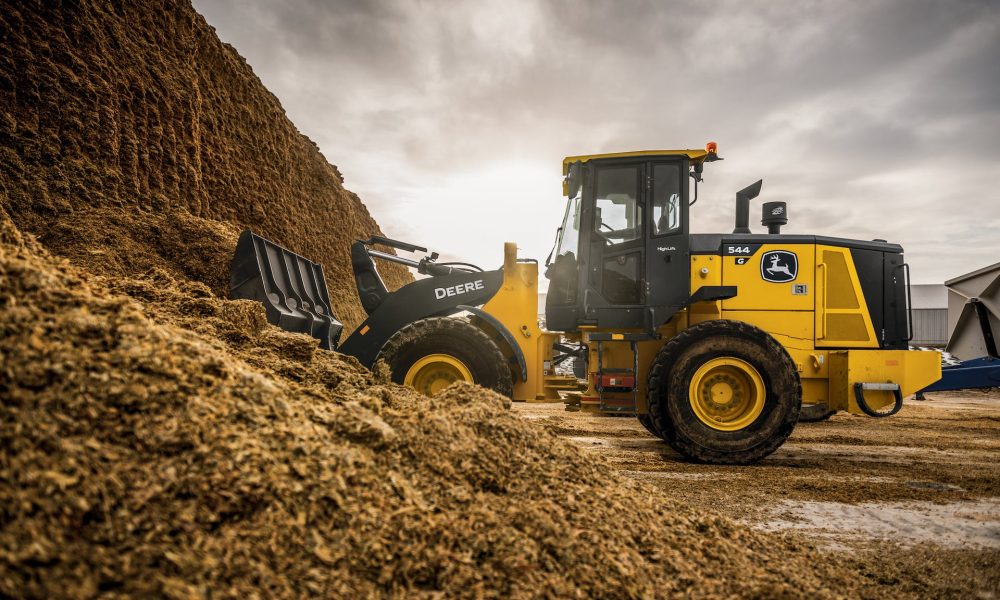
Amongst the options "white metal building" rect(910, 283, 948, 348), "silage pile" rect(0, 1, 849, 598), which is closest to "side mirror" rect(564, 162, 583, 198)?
"silage pile" rect(0, 1, 849, 598)

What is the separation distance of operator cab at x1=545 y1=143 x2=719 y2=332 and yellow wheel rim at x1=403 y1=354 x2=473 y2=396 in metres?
1.05

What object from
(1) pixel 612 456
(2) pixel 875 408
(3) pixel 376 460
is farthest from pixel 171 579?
(2) pixel 875 408

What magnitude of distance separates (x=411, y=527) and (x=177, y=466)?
0.77 metres

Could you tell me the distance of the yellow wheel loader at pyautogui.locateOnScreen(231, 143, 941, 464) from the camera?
15.8ft

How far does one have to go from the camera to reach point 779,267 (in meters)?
5.34

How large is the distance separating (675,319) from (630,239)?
0.92 m

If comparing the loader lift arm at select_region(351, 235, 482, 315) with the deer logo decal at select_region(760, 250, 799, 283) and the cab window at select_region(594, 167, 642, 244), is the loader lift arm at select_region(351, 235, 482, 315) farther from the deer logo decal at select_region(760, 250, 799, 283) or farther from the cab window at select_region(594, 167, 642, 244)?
the deer logo decal at select_region(760, 250, 799, 283)

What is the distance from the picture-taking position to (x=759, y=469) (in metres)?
4.62

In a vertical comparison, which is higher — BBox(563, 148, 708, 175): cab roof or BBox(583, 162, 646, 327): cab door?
BBox(563, 148, 708, 175): cab roof

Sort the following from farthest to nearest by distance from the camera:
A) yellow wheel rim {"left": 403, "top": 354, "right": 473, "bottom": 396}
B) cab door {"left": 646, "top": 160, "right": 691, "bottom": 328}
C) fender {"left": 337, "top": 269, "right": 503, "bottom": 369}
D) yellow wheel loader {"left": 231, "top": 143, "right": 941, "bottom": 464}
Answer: fender {"left": 337, "top": 269, "right": 503, "bottom": 369} < yellow wheel rim {"left": 403, "top": 354, "right": 473, "bottom": 396} < cab door {"left": 646, "top": 160, "right": 691, "bottom": 328} < yellow wheel loader {"left": 231, "top": 143, "right": 941, "bottom": 464}

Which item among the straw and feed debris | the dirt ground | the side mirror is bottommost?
the dirt ground

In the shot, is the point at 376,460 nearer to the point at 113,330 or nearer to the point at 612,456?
the point at 113,330

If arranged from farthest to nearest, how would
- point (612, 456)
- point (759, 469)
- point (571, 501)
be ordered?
1. point (612, 456)
2. point (759, 469)
3. point (571, 501)

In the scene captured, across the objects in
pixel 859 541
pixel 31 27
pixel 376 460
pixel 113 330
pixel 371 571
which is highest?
pixel 31 27
